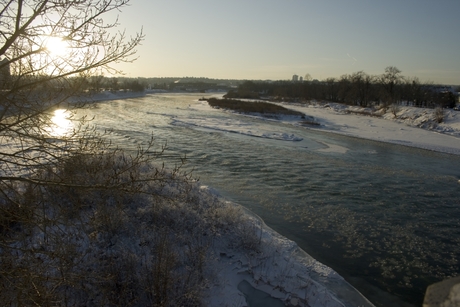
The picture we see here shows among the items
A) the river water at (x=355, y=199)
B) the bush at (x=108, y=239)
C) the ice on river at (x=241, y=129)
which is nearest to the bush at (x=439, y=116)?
the river water at (x=355, y=199)

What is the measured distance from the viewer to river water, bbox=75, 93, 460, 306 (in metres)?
7.28

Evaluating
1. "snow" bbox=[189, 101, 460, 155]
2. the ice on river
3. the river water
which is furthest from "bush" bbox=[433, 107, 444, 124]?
the ice on river

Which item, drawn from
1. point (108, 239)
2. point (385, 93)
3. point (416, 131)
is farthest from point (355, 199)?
point (385, 93)

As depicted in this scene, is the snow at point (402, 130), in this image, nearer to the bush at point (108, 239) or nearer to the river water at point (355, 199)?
the river water at point (355, 199)

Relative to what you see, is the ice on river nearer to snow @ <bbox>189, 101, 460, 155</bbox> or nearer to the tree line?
snow @ <bbox>189, 101, 460, 155</bbox>

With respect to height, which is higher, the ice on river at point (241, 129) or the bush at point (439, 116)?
the bush at point (439, 116)

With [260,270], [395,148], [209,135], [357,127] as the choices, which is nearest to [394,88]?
[357,127]

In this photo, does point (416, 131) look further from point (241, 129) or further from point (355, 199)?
point (355, 199)

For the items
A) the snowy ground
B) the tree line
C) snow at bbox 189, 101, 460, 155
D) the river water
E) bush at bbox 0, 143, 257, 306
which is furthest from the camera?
the tree line

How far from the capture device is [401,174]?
50.7 feet

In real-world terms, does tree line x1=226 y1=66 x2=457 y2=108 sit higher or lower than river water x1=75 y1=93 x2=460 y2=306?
higher

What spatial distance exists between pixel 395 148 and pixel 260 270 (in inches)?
772

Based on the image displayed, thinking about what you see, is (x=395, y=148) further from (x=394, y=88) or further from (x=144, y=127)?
(x=394, y=88)

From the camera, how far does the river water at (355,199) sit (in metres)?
7.28
